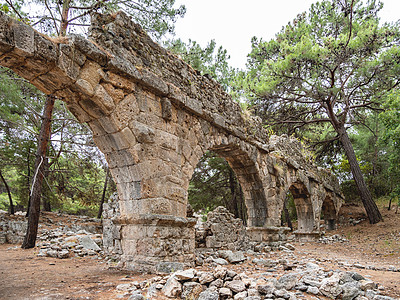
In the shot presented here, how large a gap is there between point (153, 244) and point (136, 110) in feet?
7.30

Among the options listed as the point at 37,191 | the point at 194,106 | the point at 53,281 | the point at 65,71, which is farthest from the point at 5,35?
the point at 37,191

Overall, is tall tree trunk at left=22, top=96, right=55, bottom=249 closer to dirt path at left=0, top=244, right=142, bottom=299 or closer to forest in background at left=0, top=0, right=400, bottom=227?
forest in background at left=0, top=0, right=400, bottom=227

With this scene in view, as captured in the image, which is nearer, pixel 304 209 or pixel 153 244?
pixel 153 244

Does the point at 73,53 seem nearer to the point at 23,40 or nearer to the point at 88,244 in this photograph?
the point at 23,40

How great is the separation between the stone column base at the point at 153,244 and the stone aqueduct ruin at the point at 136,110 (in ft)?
0.05

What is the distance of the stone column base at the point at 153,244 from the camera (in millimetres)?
4480

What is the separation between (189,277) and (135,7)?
709cm

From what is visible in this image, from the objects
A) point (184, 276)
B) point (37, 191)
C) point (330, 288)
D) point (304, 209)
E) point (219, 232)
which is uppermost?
point (37, 191)

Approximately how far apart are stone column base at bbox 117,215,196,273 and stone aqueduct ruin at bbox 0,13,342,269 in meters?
0.02

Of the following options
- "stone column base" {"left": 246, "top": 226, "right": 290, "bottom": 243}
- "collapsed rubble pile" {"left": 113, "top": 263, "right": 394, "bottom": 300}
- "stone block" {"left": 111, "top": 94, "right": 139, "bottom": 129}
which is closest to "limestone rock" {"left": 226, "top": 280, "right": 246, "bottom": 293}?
"collapsed rubble pile" {"left": 113, "top": 263, "right": 394, "bottom": 300}

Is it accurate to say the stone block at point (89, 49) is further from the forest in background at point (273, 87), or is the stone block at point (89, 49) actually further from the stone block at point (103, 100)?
the forest in background at point (273, 87)

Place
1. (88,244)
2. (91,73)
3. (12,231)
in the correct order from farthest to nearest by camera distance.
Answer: (12,231) < (88,244) < (91,73)

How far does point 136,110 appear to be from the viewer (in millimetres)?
4855

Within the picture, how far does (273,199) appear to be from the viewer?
926cm
